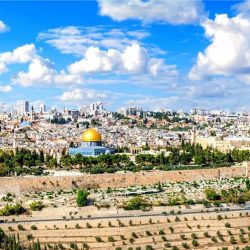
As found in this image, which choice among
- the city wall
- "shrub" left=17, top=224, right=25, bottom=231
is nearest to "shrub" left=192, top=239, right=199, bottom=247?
"shrub" left=17, top=224, right=25, bottom=231

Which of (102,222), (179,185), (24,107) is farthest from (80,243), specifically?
(24,107)

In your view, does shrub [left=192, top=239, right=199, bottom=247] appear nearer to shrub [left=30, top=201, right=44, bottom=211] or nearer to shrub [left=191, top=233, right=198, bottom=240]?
shrub [left=191, top=233, right=198, bottom=240]

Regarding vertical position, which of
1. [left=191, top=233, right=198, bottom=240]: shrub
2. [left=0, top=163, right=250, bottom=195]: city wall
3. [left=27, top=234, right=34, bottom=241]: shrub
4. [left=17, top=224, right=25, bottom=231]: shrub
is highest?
[left=0, top=163, right=250, bottom=195]: city wall

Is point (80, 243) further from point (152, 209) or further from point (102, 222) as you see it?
point (152, 209)

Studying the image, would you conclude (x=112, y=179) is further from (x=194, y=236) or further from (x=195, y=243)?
(x=195, y=243)

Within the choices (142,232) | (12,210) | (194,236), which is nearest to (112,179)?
(12,210)

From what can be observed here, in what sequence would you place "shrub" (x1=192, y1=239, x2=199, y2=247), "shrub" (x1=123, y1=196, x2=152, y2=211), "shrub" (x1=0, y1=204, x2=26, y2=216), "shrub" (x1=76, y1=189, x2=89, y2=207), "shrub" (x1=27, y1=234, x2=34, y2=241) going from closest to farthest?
"shrub" (x1=27, y1=234, x2=34, y2=241)
"shrub" (x1=192, y1=239, x2=199, y2=247)
"shrub" (x1=0, y1=204, x2=26, y2=216)
"shrub" (x1=123, y1=196, x2=152, y2=211)
"shrub" (x1=76, y1=189, x2=89, y2=207)
